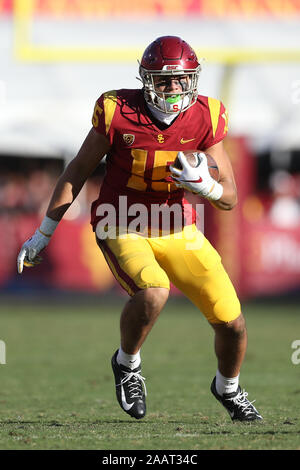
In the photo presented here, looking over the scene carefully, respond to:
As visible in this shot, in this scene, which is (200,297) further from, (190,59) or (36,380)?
(36,380)

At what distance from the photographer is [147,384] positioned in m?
5.64

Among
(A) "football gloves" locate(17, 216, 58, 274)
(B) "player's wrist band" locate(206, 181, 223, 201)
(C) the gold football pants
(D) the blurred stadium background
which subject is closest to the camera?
(B) "player's wrist band" locate(206, 181, 223, 201)

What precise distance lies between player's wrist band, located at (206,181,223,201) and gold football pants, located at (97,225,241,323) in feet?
1.01

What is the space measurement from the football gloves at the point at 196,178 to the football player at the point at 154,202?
0.25 feet

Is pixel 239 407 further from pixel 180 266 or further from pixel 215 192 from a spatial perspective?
pixel 215 192

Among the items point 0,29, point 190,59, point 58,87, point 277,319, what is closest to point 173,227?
point 190,59

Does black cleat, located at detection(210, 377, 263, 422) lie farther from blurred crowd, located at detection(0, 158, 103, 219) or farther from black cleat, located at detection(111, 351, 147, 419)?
blurred crowd, located at detection(0, 158, 103, 219)

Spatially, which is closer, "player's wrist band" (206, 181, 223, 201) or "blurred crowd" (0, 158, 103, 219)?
"player's wrist band" (206, 181, 223, 201)

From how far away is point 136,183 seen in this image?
4184 millimetres

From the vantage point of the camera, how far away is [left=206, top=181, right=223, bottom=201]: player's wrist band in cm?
391

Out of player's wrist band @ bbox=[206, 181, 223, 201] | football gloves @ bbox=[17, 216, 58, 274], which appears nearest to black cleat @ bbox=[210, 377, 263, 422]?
player's wrist band @ bbox=[206, 181, 223, 201]

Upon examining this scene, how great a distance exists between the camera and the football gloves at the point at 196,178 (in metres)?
3.80

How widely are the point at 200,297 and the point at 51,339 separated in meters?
3.92

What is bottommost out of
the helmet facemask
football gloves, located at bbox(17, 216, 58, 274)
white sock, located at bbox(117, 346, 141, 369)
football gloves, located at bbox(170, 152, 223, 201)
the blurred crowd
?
the blurred crowd
